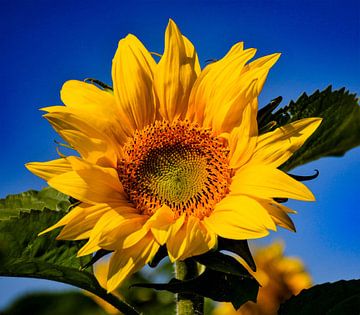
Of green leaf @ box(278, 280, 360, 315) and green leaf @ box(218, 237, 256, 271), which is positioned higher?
green leaf @ box(218, 237, 256, 271)

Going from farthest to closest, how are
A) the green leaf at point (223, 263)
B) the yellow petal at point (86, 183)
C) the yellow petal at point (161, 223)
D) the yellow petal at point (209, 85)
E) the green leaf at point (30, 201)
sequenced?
the green leaf at point (30, 201) → the yellow petal at point (209, 85) → the yellow petal at point (86, 183) → the yellow petal at point (161, 223) → the green leaf at point (223, 263)

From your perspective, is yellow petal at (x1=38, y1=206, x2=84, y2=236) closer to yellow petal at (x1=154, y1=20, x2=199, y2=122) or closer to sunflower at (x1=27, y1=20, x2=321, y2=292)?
sunflower at (x1=27, y1=20, x2=321, y2=292)

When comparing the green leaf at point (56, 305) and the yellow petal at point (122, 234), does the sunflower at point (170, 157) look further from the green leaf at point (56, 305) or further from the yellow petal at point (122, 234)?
the green leaf at point (56, 305)

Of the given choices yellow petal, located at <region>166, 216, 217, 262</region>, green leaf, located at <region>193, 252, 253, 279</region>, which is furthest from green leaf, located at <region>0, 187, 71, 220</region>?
green leaf, located at <region>193, 252, 253, 279</region>

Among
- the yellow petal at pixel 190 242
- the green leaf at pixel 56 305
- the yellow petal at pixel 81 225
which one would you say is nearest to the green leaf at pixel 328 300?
the yellow petal at pixel 190 242

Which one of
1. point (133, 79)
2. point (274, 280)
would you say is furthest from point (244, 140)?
point (274, 280)

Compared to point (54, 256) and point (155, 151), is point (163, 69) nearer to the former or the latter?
point (155, 151)

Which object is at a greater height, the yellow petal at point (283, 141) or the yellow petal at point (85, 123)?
the yellow petal at point (85, 123)
